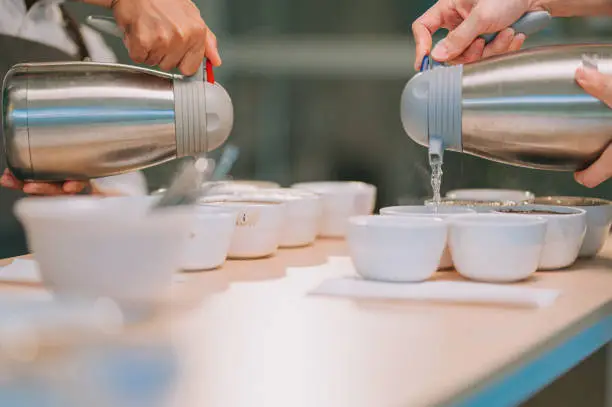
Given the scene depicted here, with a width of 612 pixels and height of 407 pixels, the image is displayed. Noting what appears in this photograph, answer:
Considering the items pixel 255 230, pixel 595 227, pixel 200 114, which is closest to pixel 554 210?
pixel 595 227

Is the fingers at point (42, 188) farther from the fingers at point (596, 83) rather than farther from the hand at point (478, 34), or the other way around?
the fingers at point (596, 83)

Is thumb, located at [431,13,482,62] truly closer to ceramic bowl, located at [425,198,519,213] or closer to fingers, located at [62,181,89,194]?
ceramic bowl, located at [425,198,519,213]

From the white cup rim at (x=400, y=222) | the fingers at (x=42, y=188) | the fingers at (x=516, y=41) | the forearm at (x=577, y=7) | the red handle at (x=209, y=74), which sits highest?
the forearm at (x=577, y=7)

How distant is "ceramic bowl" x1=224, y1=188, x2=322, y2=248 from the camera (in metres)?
1.25

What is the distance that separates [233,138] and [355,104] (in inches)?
19.8

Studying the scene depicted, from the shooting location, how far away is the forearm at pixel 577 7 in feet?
4.95

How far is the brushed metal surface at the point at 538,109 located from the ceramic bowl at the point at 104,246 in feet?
2.13

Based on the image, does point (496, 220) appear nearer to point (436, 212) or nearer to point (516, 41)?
point (436, 212)

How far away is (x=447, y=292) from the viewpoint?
892mm

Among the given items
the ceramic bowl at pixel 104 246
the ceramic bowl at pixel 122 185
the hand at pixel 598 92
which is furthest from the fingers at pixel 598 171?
the ceramic bowl at pixel 122 185

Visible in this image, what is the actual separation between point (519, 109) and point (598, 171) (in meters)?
0.14

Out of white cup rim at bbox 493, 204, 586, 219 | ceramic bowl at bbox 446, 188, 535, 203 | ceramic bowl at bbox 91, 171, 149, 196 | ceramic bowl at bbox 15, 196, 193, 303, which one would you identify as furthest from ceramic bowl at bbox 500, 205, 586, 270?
ceramic bowl at bbox 91, 171, 149, 196

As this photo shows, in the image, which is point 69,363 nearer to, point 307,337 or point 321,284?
point 307,337

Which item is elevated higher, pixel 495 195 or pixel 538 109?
pixel 538 109
